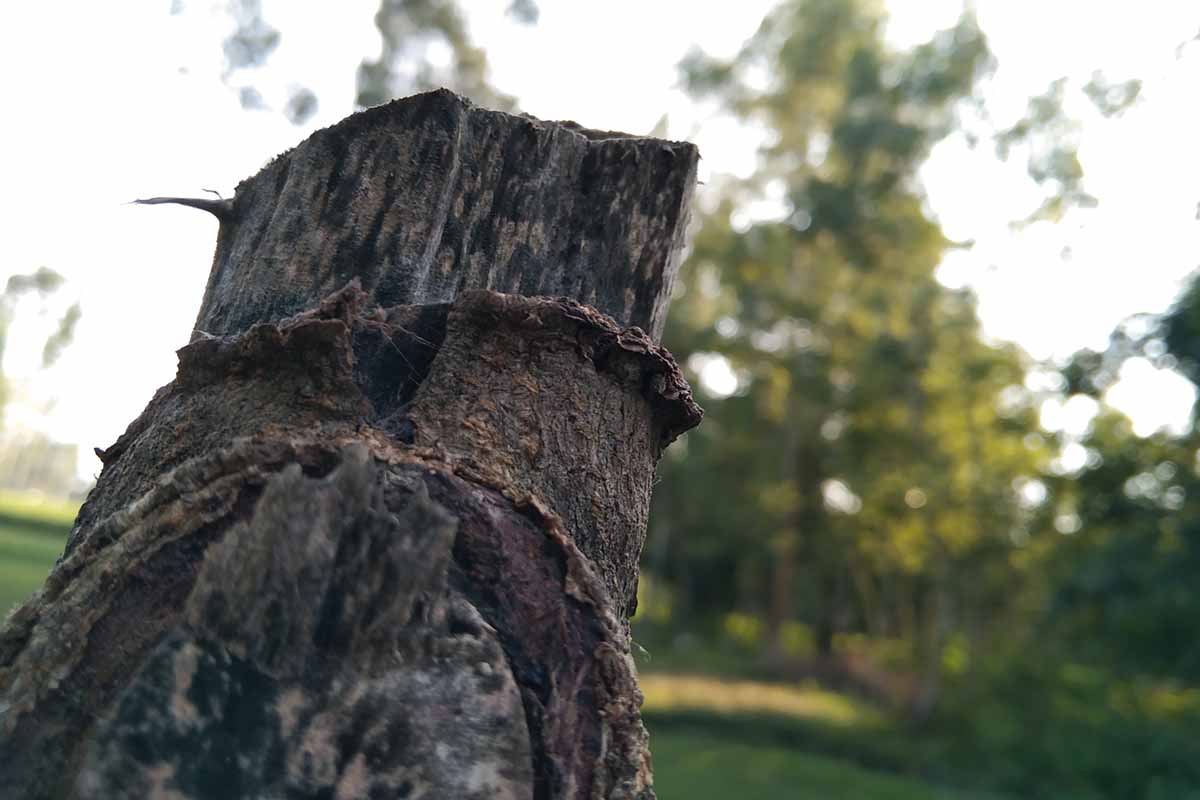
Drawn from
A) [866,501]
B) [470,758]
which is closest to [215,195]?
[470,758]

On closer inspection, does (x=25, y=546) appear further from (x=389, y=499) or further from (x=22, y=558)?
(x=389, y=499)

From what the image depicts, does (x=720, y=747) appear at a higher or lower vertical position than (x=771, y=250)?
lower

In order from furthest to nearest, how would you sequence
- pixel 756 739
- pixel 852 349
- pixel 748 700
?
pixel 852 349
pixel 748 700
pixel 756 739

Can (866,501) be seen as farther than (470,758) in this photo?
Yes

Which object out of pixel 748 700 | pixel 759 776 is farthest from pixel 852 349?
pixel 759 776

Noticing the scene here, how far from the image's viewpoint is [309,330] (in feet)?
3.45

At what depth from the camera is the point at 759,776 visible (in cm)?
1473

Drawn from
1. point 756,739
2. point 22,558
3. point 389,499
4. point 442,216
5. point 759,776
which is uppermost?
point 442,216

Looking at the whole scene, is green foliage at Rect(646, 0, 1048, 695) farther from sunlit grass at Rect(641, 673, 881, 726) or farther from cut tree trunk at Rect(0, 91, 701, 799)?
cut tree trunk at Rect(0, 91, 701, 799)

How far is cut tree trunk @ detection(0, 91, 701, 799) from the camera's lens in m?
0.84

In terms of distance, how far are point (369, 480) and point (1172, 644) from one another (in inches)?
431

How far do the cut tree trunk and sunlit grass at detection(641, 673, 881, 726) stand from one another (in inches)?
653

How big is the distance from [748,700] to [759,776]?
16.5 ft

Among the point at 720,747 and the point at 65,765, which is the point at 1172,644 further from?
the point at 65,765
